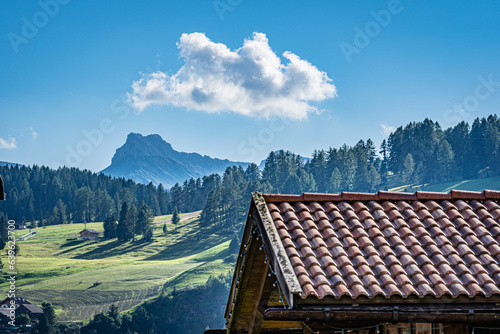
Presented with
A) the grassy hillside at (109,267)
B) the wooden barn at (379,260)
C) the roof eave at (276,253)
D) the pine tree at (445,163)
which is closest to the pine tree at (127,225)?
the grassy hillside at (109,267)

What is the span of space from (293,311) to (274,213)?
4.74ft

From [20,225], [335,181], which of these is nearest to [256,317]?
[335,181]

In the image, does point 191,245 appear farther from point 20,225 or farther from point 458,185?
point 458,185

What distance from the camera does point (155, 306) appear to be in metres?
123

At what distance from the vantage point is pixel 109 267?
487 ft

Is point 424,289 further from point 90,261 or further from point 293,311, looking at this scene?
point 90,261

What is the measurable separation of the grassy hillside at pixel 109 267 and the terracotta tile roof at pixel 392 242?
413ft

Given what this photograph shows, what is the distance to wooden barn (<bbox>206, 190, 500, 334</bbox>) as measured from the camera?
5.65 meters

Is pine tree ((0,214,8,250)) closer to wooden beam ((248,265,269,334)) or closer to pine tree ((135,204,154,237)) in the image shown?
pine tree ((135,204,154,237))

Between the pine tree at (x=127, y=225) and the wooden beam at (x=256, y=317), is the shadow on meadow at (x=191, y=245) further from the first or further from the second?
the wooden beam at (x=256, y=317)

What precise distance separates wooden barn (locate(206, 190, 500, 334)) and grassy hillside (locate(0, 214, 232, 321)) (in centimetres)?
12568

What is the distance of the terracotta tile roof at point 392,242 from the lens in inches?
228

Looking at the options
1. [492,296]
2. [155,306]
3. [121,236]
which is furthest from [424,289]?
[121,236]

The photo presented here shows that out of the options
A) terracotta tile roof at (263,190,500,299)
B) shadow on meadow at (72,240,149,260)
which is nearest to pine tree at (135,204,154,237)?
shadow on meadow at (72,240,149,260)
